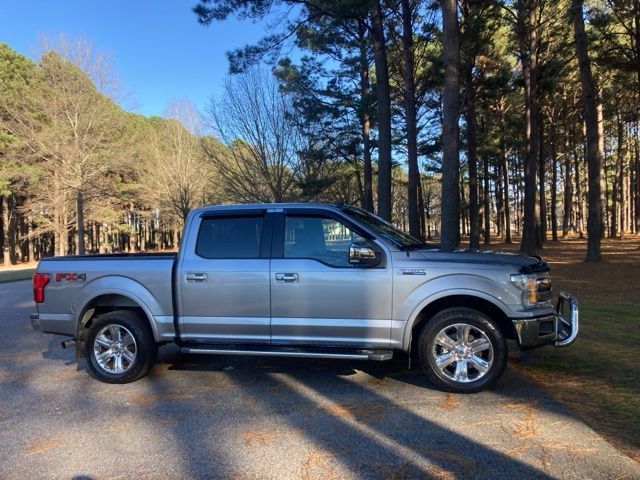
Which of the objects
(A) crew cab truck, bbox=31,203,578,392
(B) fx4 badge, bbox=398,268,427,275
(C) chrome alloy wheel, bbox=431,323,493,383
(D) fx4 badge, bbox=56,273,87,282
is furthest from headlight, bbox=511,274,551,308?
(D) fx4 badge, bbox=56,273,87,282

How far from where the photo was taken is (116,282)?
19.9 feet

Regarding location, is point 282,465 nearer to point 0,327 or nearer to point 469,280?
point 469,280

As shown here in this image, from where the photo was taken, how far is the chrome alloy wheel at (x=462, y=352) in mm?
5262

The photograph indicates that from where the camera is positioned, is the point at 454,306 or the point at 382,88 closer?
the point at 454,306

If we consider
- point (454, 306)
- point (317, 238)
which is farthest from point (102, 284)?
point (454, 306)

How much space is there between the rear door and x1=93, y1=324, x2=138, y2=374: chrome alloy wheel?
0.73 metres

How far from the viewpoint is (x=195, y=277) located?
5.83m

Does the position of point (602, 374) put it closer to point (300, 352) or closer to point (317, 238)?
point (300, 352)

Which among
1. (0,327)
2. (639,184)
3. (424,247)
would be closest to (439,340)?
(424,247)

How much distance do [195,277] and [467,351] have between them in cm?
303

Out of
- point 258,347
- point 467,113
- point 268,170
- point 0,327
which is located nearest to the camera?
point 258,347

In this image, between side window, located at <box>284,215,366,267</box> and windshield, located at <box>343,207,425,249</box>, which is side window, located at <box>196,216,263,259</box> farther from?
windshield, located at <box>343,207,425,249</box>

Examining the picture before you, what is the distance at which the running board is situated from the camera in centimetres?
528

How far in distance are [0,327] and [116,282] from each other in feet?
19.1
